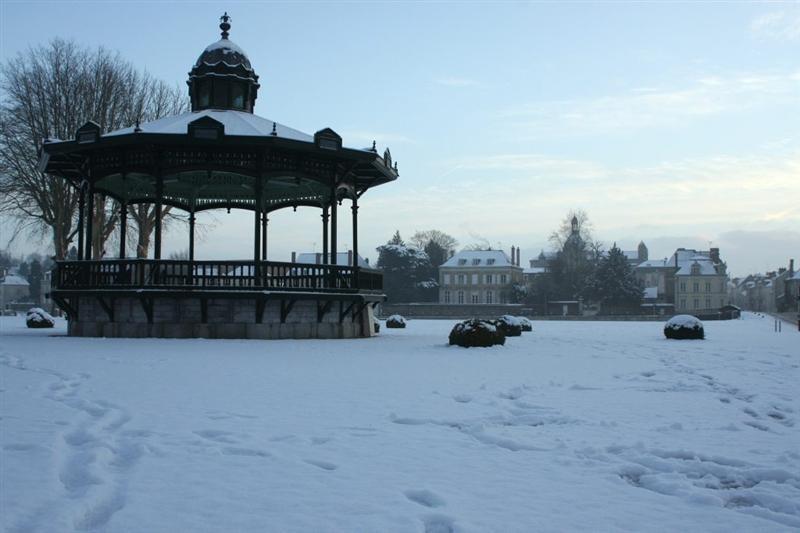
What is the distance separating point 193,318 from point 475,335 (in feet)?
26.3

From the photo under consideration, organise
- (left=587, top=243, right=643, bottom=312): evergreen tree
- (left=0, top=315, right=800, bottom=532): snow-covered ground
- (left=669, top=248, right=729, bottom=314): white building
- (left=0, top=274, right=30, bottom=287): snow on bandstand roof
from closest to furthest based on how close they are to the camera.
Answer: (left=0, top=315, right=800, bottom=532): snow-covered ground, (left=587, top=243, right=643, bottom=312): evergreen tree, (left=669, top=248, right=729, bottom=314): white building, (left=0, top=274, right=30, bottom=287): snow on bandstand roof

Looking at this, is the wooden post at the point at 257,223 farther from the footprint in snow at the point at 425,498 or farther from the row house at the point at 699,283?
the row house at the point at 699,283

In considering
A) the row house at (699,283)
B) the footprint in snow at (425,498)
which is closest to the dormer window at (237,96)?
the footprint in snow at (425,498)

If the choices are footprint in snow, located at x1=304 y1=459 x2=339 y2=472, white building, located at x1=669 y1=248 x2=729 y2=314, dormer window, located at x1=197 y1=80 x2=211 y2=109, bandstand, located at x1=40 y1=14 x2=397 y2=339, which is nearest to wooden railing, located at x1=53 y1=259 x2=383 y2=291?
bandstand, located at x1=40 y1=14 x2=397 y2=339

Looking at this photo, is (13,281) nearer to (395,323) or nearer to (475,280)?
(475,280)

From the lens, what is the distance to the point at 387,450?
6.38 m

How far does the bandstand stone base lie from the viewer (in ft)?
64.7

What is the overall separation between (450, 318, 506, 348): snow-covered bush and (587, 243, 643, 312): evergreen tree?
60407 millimetres

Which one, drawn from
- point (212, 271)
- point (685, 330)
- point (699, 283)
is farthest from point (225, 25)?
point (699, 283)

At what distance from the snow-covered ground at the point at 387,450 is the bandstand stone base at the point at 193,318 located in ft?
22.6

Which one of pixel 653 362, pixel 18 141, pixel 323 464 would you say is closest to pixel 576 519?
pixel 323 464

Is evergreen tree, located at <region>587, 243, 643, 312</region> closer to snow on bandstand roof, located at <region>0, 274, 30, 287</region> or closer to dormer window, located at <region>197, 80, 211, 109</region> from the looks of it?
dormer window, located at <region>197, 80, 211, 109</region>

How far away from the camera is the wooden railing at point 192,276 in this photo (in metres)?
→ 19.5

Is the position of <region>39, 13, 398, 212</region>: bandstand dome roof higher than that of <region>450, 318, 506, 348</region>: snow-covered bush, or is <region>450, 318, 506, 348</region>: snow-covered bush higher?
<region>39, 13, 398, 212</region>: bandstand dome roof
